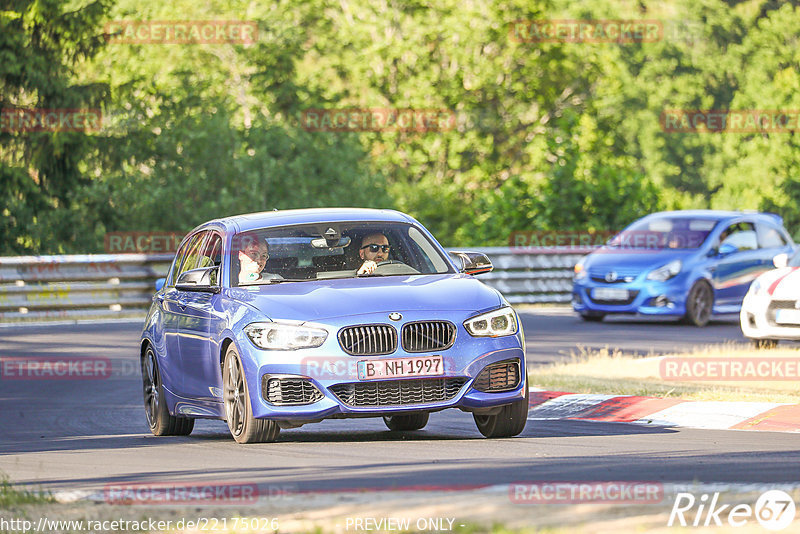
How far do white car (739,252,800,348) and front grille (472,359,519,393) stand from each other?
26.8 feet

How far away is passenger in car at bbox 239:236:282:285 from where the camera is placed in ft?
34.6

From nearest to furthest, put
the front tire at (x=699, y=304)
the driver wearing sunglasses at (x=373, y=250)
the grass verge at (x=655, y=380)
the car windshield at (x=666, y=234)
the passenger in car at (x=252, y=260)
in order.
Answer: the passenger in car at (x=252, y=260)
the driver wearing sunglasses at (x=373, y=250)
the grass verge at (x=655, y=380)
the front tire at (x=699, y=304)
the car windshield at (x=666, y=234)

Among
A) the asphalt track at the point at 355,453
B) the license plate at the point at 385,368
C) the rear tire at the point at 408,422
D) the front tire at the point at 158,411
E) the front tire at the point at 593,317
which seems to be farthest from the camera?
the front tire at the point at 593,317

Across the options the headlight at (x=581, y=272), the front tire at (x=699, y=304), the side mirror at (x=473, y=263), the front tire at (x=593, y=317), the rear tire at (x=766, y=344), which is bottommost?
the front tire at (x=593, y=317)

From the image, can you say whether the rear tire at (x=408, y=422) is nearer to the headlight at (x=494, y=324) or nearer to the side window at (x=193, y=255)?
the headlight at (x=494, y=324)

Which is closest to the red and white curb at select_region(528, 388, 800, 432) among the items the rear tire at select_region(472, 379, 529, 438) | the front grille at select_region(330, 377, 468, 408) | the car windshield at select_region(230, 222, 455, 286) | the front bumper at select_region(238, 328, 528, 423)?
the rear tire at select_region(472, 379, 529, 438)

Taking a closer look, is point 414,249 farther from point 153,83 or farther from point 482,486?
point 153,83

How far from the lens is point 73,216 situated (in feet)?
112

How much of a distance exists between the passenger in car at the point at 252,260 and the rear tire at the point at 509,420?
5.59ft

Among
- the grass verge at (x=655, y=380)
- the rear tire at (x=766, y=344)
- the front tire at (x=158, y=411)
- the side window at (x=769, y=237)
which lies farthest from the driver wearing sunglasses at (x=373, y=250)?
the side window at (x=769, y=237)

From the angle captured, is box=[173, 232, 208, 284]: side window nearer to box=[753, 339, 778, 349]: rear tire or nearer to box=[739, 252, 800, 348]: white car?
box=[739, 252, 800, 348]: white car

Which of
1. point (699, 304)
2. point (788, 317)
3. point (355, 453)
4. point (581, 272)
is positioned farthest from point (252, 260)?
point (581, 272)

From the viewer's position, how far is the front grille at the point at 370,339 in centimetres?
952

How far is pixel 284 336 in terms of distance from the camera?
960cm
